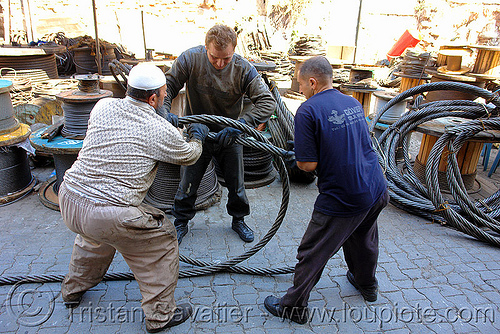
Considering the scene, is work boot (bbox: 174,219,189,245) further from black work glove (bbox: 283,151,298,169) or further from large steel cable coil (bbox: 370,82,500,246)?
large steel cable coil (bbox: 370,82,500,246)

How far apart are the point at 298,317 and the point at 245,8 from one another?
17062mm

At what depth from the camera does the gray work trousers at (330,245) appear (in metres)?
2.58

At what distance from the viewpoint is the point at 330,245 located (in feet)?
8.55

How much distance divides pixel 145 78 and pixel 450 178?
3.92 m

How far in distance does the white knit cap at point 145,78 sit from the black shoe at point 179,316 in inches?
70.5

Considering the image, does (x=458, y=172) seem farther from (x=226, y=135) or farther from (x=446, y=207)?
(x=226, y=135)

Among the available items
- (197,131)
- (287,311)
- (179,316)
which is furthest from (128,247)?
(287,311)

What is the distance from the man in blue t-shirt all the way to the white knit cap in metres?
1.01

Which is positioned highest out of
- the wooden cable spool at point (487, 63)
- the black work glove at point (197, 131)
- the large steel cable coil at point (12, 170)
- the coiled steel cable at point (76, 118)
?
the wooden cable spool at point (487, 63)

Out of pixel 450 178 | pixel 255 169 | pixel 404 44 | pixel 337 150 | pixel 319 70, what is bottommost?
pixel 255 169

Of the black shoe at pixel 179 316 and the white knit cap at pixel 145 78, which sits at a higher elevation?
the white knit cap at pixel 145 78

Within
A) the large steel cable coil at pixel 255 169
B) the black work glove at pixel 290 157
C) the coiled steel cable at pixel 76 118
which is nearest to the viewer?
the black work glove at pixel 290 157

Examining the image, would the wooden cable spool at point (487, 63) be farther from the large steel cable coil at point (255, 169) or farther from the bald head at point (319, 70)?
the bald head at point (319, 70)

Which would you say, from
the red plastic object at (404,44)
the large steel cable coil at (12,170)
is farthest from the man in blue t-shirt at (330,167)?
the red plastic object at (404,44)
